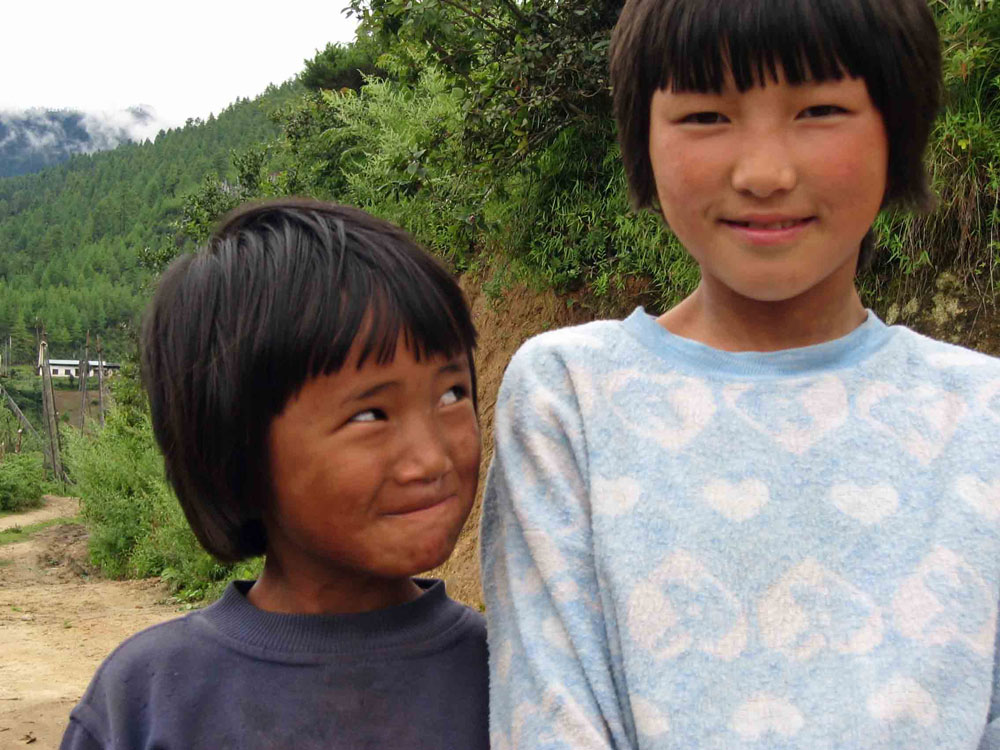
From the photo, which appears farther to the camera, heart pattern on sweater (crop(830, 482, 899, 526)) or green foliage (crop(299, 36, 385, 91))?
green foliage (crop(299, 36, 385, 91))

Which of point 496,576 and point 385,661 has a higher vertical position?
point 496,576

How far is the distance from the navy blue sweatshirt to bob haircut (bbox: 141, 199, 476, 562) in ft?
0.57

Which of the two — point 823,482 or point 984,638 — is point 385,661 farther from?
point 984,638

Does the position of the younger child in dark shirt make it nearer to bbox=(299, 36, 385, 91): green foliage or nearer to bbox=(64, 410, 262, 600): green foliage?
bbox=(64, 410, 262, 600): green foliage

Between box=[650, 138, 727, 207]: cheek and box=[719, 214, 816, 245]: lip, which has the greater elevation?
box=[650, 138, 727, 207]: cheek

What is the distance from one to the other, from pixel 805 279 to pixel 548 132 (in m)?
3.83

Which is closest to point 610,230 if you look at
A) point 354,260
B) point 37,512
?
point 354,260

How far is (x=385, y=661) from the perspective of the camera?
1.37m

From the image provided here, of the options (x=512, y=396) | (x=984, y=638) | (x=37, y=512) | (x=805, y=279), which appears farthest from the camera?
(x=37, y=512)

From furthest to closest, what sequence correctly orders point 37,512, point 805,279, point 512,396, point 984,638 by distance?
point 37,512, point 512,396, point 805,279, point 984,638

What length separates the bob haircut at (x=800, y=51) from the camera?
115cm

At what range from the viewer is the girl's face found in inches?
50.4

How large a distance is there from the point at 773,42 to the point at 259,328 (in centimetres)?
72

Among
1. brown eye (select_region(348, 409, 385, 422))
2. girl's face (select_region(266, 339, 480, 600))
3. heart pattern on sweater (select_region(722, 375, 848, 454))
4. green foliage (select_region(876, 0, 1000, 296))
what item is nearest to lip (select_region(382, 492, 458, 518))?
girl's face (select_region(266, 339, 480, 600))
